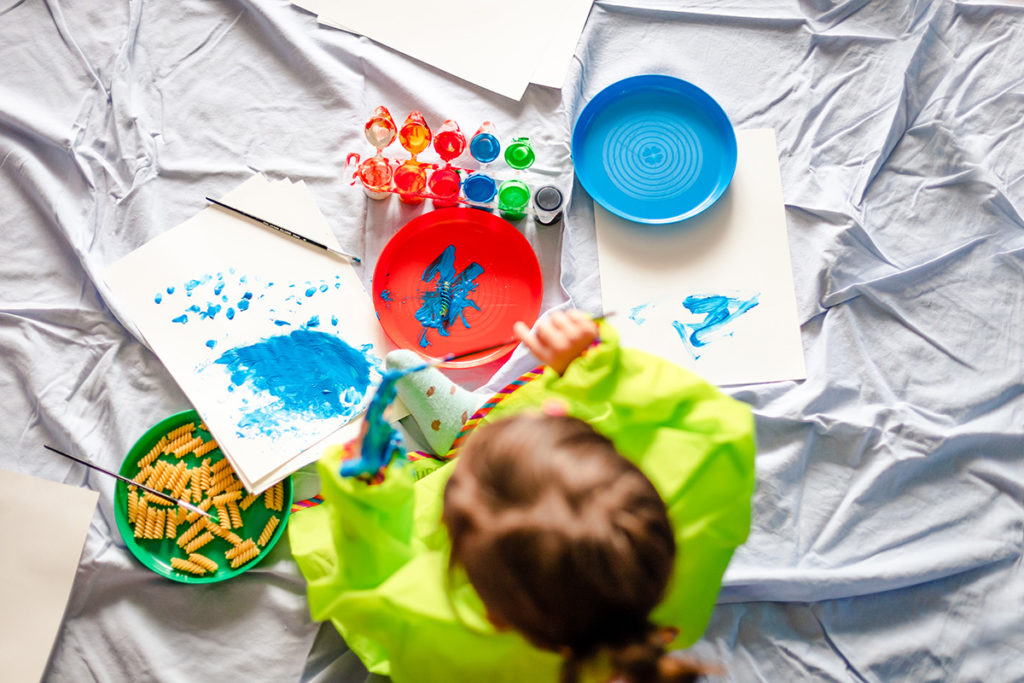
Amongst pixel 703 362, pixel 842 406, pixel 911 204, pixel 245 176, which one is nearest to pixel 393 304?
pixel 245 176

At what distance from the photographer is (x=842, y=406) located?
113 cm

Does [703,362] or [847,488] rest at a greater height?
[703,362]

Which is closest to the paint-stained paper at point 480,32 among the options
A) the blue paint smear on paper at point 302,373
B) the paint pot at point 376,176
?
the paint pot at point 376,176

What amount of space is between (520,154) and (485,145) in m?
0.06

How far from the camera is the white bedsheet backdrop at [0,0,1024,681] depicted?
1061 millimetres

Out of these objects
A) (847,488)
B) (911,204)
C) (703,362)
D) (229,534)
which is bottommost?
(229,534)

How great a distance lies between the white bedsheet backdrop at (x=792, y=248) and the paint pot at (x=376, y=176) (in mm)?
35

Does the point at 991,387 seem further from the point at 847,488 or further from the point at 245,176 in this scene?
the point at 245,176

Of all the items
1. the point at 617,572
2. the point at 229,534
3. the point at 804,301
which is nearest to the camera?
the point at 617,572

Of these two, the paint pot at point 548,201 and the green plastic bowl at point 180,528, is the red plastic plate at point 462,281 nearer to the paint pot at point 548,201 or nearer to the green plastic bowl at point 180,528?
the paint pot at point 548,201

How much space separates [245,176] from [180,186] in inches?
4.4

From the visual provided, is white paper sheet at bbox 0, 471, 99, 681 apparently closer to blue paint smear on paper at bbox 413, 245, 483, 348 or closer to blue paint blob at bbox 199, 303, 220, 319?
blue paint blob at bbox 199, 303, 220, 319

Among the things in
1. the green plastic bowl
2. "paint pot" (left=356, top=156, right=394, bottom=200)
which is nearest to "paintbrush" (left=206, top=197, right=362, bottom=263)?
"paint pot" (left=356, top=156, right=394, bottom=200)

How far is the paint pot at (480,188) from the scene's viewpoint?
3.74 feet
